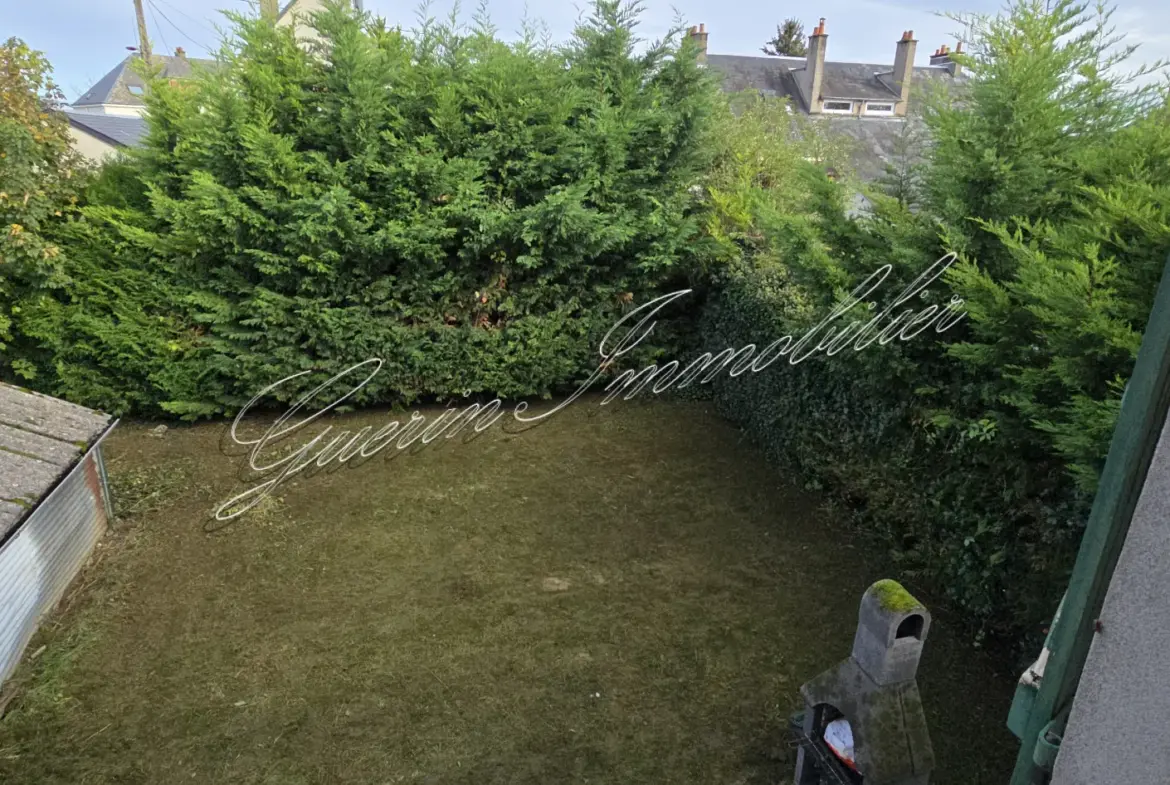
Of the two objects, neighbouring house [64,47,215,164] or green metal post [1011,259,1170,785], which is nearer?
green metal post [1011,259,1170,785]

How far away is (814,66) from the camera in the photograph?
26.4 metres

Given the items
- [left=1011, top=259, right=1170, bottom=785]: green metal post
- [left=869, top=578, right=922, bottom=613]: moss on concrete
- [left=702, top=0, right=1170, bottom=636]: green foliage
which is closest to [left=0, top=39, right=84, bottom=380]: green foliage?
[left=702, top=0, right=1170, bottom=636]: green foliage

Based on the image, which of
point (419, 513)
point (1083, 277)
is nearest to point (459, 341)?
point (419, 513)

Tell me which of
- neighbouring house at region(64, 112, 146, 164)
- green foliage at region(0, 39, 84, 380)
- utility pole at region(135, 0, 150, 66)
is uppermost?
utility pole at region(135, 0, 150, 66)

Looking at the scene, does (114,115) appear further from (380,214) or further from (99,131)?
(380,214)

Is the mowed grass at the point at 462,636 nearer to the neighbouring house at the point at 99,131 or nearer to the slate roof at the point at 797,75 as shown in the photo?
the neighbouring house at the point at 99,131

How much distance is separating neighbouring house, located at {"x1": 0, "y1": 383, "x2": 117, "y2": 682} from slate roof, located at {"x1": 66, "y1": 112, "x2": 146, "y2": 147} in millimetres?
9841

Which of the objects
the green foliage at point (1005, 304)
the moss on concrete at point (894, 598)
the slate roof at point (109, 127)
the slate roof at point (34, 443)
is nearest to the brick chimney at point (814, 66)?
the slate roof at point (109, 127)

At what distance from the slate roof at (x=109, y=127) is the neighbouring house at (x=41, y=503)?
9841mm

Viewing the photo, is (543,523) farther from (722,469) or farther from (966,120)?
(966,120)

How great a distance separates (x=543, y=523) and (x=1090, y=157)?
4.94m

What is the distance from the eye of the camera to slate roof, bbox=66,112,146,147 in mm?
13484

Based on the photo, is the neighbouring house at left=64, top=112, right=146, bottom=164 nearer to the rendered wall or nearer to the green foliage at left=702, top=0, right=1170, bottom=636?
the green foliage at left=702, top=0, right=1170, bottom=636

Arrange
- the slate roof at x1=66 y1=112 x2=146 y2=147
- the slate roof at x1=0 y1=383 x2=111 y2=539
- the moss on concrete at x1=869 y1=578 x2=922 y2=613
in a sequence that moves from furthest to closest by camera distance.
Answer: the slate roof at x1=66 y1=112 x2=146 y2=147 < the slate roof at x1=0 y1=383 x2=111 y2=539 < the moss on concrete at x1=869 y1=578 x2=922 y2=613
